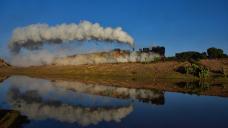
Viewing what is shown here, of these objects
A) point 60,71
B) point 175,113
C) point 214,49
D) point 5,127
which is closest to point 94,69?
point 60,71

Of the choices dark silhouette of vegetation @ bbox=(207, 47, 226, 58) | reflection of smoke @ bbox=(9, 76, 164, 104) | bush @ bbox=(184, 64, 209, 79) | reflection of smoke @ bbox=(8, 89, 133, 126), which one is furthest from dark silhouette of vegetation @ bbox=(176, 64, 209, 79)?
A: reflection of smoke @ bbox=(8, 89, 133, 126)

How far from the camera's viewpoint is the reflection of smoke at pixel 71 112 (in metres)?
39.4

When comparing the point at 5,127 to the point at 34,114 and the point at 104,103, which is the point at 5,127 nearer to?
the point at 34,114

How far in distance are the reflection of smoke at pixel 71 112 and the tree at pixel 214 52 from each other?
4822 inches

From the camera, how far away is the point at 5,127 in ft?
108

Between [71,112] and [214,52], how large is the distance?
440 feet

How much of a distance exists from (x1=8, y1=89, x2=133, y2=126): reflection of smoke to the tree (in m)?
122

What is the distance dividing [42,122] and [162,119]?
43.6 ft

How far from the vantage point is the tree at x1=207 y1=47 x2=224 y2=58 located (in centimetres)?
16452

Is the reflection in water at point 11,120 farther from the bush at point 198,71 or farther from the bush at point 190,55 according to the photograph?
the bush at point 190,55

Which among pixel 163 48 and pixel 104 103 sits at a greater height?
pixel 163 48

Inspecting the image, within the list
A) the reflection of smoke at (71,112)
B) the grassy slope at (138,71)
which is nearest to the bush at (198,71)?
the grassy slope at (138,71)

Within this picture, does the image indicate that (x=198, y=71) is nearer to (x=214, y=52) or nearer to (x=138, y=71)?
(x=138, y=71)

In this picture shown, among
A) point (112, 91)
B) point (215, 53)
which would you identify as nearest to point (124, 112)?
point (112, 91)
